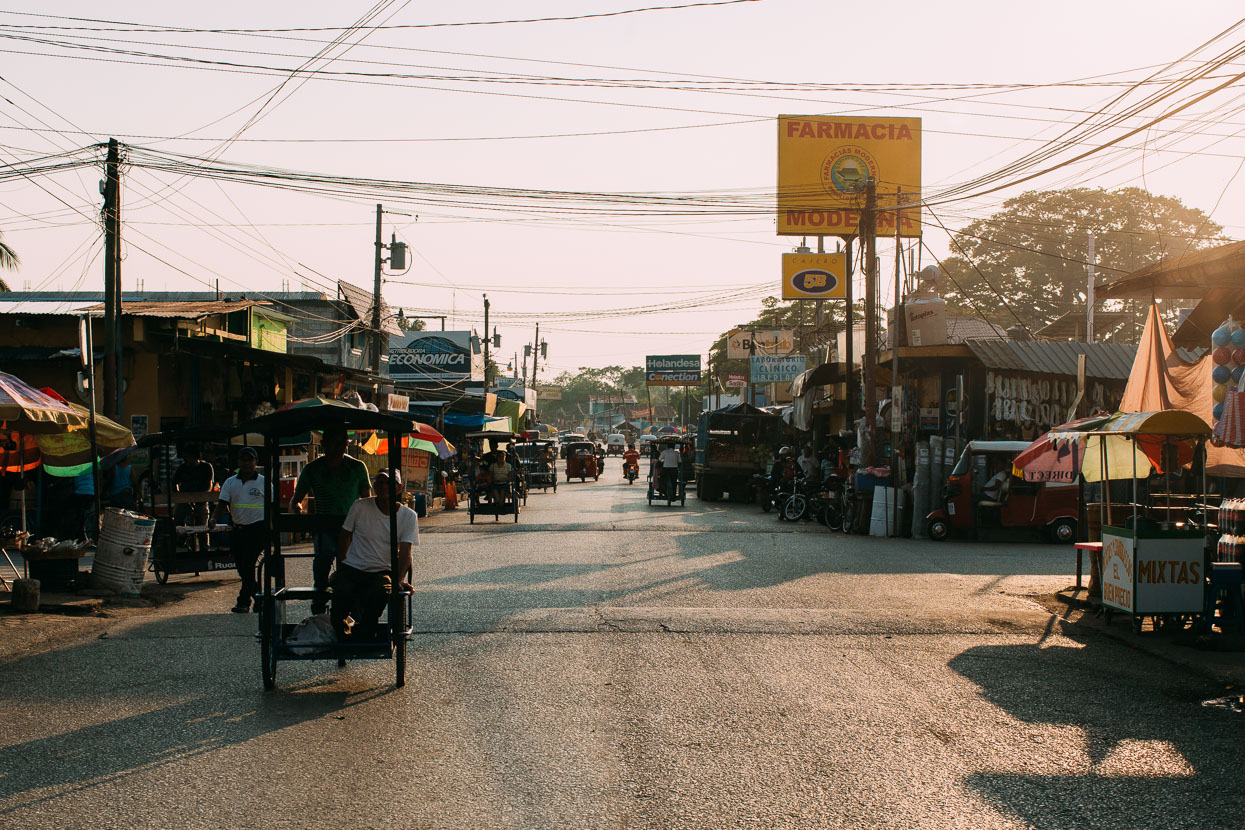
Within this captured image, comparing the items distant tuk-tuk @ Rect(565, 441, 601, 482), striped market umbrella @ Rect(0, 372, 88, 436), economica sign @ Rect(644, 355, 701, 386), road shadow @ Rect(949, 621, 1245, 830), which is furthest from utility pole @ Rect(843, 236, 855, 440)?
economica sign @ Rect(644, 355, 701, 386)

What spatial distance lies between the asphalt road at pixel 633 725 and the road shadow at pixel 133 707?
3 cm

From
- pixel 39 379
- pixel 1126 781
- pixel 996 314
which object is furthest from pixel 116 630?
pixel 996 314

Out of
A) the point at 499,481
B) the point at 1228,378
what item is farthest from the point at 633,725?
the point at 499,481

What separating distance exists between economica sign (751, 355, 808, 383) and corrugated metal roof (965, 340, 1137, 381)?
20.3m

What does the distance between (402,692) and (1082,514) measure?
10211mm

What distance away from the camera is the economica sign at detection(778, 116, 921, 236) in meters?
35.3

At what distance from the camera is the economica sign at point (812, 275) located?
119ft

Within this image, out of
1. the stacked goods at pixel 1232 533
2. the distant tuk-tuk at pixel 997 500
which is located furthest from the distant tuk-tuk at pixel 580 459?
the stacked goods at pixel 1232 533

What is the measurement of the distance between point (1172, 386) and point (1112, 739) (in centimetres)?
698

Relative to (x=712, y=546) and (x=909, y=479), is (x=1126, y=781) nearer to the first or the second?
(x=712, y=546)

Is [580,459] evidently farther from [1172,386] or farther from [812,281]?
[1172,386]

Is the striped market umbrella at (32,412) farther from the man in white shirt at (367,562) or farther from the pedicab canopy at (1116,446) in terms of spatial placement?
the pedicab canopy at (1116,446)

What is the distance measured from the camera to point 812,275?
36.4 metres

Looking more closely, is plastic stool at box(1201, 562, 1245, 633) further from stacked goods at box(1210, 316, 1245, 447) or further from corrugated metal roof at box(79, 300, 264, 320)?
corrugated metal roof at box(79, 300, 264, 320)
